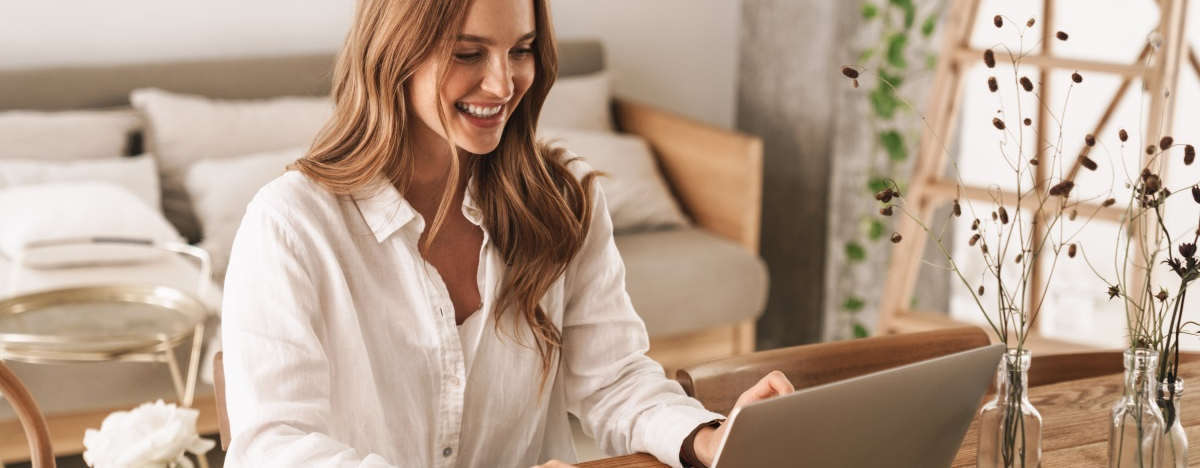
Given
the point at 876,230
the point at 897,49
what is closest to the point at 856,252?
the point at 876,230

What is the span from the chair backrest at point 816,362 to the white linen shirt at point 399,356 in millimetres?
37

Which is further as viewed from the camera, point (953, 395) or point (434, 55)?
point (434, 55)

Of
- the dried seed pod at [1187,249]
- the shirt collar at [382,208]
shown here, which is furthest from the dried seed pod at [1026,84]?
the shirt collar at [382,208]

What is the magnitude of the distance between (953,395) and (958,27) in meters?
1.89

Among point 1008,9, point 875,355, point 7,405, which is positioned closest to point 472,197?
point 875,355

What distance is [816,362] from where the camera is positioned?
4.45ft

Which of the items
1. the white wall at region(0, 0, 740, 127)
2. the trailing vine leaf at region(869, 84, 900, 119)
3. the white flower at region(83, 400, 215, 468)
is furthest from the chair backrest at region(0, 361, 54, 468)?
the trailing vine leaf at region(869, 84, 900, 119)

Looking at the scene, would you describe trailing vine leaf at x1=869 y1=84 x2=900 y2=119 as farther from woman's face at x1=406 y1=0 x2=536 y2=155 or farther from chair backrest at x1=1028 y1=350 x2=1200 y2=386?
woman's face at x1=406 y1=0 x2=536 y2=155

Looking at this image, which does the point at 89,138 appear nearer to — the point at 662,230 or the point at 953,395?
the point at 662,230

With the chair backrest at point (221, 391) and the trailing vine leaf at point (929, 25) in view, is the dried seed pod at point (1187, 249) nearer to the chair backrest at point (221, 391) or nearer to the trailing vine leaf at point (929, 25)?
the chair backrest at point (221, 391)

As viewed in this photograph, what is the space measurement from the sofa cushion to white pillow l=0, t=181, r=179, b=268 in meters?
1.12

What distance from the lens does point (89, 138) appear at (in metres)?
2.79

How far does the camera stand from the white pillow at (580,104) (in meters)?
3.26

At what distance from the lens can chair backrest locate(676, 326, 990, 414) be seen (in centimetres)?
130
